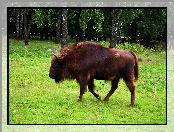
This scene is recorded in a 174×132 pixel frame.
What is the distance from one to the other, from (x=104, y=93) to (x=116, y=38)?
2.97ft

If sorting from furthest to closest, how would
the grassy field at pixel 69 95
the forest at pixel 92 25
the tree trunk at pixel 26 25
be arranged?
1. the tree trunk at pixel 26 25
2. the forest at pixel 92 25
3. the grassy field at pixel 69 95

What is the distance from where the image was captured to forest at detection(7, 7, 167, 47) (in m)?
7.08

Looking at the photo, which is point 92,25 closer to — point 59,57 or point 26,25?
point 59,57

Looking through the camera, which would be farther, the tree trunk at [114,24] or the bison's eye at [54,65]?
the bison's eye at [54,65]

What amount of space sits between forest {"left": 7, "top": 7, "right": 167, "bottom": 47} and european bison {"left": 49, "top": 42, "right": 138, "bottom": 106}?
159mm

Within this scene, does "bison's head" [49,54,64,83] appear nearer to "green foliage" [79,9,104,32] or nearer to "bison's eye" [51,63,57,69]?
"bison's eye" [51,63,57,69]

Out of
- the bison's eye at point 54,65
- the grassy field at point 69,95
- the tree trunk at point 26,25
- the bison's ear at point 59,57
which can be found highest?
the tree trunk at point 26,25

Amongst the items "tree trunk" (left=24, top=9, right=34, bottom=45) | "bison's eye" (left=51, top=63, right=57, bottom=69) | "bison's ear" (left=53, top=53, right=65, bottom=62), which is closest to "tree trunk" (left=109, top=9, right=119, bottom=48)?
"bison's ear" (left=53, top=53, right=65, bottom=62)

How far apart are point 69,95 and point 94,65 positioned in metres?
0.64

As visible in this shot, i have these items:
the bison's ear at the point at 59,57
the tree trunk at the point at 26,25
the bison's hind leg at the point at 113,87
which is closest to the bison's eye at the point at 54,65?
the bison's ear at the point at 59,57

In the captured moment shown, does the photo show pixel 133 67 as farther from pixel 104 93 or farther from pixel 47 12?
pixel 47 12

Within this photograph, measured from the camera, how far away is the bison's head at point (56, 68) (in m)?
7.25

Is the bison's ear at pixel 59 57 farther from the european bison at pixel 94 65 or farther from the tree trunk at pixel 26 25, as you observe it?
the tree trunk at pixel 26 25

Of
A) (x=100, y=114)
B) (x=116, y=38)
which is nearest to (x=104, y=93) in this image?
(x=100, y=114)
